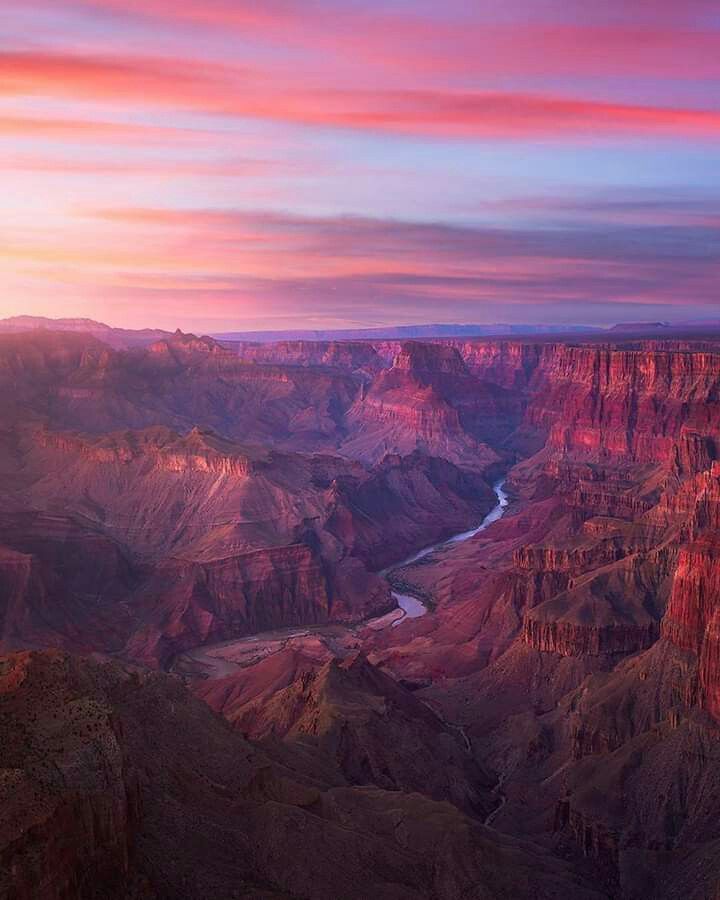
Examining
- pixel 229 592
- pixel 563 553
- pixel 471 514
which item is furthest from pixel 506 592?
pixel 471 514

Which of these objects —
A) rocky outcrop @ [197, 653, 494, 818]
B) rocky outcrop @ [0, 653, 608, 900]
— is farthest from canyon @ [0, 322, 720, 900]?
rocky outcrop @ [197, 653, 494, 818]

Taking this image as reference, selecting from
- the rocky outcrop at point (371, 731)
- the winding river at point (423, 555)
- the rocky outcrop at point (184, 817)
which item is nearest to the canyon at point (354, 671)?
the rocky outcrop at point (184, 817)

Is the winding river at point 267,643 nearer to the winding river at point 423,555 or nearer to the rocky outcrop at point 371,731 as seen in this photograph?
the winding river at point 423,555

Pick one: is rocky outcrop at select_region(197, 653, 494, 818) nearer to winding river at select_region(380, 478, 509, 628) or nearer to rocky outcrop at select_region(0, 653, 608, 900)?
rocky outcrop at select_region(0, 653, 608, 900)

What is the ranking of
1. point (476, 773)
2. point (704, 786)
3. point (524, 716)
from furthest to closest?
point (524, 716), point (476, 773), point (704, 786)

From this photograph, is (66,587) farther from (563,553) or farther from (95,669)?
(95,669)
